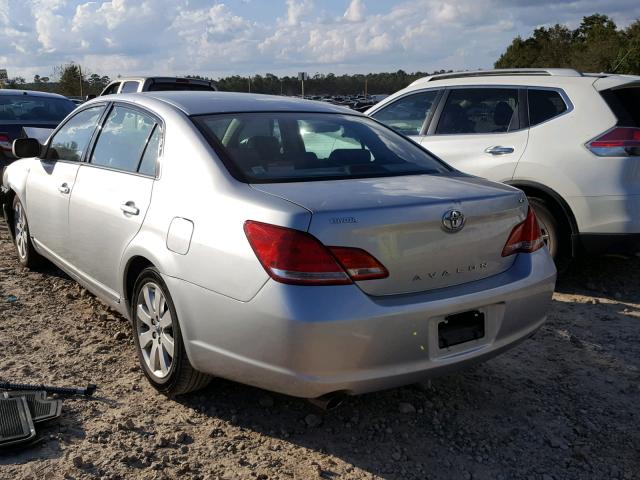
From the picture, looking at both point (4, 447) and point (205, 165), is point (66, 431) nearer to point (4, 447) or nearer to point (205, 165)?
point (4, 447)

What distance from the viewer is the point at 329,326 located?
2.50 meters

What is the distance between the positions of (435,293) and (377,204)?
0.47m

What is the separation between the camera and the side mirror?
4.87 metres

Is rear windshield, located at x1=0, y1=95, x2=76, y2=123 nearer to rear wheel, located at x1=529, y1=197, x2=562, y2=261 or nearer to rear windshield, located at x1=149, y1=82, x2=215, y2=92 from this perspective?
rear windshield, located at x1=149, y1=82, x2=215, y2=92

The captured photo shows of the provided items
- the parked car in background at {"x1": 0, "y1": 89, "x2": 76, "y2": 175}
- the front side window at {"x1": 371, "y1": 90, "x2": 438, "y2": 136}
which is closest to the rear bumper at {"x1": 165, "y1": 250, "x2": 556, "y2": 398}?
the front side window at {"x1": 371, "y1": 90, "x2": 438, "y2": 136}

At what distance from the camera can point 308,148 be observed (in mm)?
3570

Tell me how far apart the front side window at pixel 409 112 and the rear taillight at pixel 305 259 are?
3945mm

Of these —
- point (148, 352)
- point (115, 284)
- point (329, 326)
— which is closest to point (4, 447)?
point (148, 352)

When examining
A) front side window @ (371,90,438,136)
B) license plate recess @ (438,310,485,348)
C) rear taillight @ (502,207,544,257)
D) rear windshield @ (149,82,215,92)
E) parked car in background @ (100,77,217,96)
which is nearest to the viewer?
license plate recess @ (438,310,485,348)

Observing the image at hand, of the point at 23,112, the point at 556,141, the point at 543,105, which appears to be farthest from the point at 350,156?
the point at 23,112

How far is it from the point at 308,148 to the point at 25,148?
2.55 metres

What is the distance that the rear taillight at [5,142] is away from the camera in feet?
25.4

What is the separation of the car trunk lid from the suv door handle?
2546mm

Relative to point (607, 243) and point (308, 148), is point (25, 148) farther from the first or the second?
point (607, 243)
